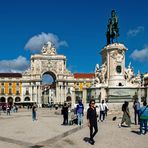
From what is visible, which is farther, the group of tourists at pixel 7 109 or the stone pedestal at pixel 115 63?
the group of tourists at pixel 7 109

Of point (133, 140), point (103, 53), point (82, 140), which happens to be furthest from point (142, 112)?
point (103, 53)

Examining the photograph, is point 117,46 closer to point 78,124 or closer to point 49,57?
point 78,124

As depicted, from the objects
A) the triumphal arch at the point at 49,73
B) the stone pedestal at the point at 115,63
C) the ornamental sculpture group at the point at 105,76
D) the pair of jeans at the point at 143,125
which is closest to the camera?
the pair of jeans at the point at 143,125

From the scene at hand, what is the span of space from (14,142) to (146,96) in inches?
993

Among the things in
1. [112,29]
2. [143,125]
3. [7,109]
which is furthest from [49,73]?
[143,125]

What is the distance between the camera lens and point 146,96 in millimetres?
36438

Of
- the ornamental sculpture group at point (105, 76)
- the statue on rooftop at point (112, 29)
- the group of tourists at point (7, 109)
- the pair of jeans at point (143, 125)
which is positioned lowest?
the group of tourists at point (7, 109)

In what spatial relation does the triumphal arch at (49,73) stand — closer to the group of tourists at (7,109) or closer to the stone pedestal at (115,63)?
the group of tourists at (7,109)

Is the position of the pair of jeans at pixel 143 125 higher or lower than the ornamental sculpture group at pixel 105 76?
lower

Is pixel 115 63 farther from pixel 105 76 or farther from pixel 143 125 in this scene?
pixel 143 125

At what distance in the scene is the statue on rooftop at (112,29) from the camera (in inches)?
1534

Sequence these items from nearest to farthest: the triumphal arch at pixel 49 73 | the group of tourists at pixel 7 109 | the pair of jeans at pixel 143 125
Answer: the pair of jeans at pixel 143 125 → the group of tourists at pixel 7 109 → the triumphal arch at pixel 49 73

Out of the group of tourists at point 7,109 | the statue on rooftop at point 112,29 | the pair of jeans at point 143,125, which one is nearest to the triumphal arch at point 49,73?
the group of tourists at point 7,109

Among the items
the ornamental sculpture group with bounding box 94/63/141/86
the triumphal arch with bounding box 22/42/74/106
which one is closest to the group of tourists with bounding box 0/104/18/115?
the ornamental sculpture group with bounding box 94/63/141/86
